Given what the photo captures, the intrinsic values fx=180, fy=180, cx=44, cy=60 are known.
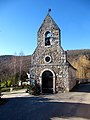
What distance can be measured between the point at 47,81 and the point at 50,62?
2537 mm

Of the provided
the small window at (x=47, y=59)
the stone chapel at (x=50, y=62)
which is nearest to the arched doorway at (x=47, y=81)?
the stone chapel at (x=50, y=62)

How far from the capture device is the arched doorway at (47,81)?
2286 cm

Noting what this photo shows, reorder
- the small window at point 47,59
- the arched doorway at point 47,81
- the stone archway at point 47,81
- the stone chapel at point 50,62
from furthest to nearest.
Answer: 1. the small window at point 47,59
2. the arched doorway at point 47,81
3. the stone archway at point 47,81
4. the stone chapel at point 50,62

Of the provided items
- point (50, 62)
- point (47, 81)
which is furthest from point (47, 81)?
point (50, 62)

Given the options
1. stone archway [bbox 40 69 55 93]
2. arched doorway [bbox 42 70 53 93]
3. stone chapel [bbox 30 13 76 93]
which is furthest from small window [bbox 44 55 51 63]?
arched doorway [bbox 42 70 53 93]

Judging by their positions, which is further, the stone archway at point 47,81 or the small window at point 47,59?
the small window at point 47,59

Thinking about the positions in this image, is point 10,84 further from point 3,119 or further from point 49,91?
point 3,119

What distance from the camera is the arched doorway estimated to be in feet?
75.0

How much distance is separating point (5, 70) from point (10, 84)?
55.5 ft

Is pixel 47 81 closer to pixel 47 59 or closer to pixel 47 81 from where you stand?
pixel 47 81

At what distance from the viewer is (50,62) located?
2286 cm


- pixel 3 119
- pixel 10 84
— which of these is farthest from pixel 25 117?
pixel 10 84

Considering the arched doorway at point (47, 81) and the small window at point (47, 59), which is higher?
the small window at point (47, 59)

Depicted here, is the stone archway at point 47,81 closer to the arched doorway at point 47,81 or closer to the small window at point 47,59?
the arched doorway at point 47,81
